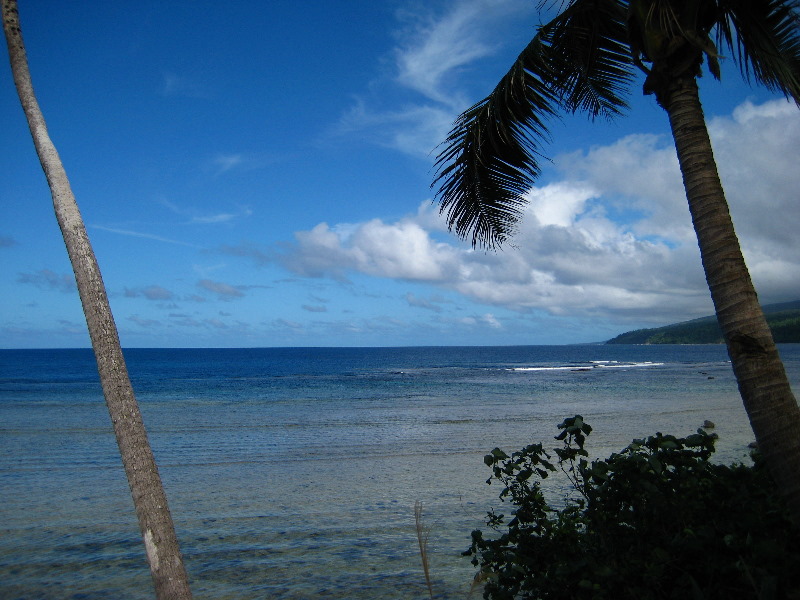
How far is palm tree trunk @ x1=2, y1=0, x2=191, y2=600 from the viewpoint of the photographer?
11.6ft

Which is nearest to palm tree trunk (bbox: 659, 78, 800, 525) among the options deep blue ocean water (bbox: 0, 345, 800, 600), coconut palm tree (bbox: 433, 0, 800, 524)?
coconut palm tree (bbox: 433, 0, 800, 524)

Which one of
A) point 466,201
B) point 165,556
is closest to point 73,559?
point 165,556

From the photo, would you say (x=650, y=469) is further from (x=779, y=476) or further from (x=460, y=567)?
(x=460, y=567)

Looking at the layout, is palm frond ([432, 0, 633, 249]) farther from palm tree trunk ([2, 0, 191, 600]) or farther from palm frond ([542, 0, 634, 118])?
palm tree trunk ([2, 0, 191, 600])

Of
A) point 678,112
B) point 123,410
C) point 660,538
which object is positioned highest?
point 678,112

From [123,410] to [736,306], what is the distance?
348cm

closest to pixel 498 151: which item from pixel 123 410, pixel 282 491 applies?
Result: pixel 123 410

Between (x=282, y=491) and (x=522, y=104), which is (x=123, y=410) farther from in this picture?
(x=282, y=491)

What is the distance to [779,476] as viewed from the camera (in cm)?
268

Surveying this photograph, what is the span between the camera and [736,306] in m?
2.86

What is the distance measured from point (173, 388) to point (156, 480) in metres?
41.3

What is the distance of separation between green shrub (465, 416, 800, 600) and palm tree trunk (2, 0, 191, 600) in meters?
2.10

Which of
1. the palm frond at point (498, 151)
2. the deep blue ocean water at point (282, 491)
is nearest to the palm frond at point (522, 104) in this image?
the palm frond at point (498, 151)

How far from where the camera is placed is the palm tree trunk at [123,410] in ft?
11.6
